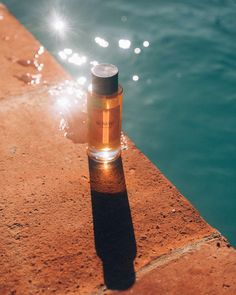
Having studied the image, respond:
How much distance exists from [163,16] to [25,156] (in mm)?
2901

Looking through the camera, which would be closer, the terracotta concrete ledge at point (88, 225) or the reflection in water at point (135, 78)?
the terracotta concrete ledge at point (88, 225)

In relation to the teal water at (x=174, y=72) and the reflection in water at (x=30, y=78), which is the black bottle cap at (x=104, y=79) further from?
the teal water at (x=174, y=72)

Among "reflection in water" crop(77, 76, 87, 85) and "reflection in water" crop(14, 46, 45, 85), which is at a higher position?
"reflection in water" crop(14, 46, 45, 85)

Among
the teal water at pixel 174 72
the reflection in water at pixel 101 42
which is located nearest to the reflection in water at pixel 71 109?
the teal water at pixel 174 72

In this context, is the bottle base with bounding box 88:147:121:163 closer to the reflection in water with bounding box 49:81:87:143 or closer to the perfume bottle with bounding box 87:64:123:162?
the perfume bottle with bounding box 87:64:123:162

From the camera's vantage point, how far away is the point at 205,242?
1.60 meters

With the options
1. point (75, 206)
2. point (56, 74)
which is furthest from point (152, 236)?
point (56, 74)

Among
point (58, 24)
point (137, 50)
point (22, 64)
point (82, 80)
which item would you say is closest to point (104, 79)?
point (22, 64)

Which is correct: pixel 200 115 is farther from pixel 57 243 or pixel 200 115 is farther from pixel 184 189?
pixel 57 243

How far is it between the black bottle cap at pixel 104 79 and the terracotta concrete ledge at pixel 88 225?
0.39 meters

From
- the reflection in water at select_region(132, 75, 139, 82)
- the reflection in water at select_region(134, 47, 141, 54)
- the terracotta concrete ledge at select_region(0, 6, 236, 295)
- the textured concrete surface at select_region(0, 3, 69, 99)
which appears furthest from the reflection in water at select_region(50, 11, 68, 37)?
the terracotta concrete ledge at select_region(0, 6, 236, 295)

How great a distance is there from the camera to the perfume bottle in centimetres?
163

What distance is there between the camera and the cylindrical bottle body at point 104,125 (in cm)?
168

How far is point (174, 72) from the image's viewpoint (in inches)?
142
